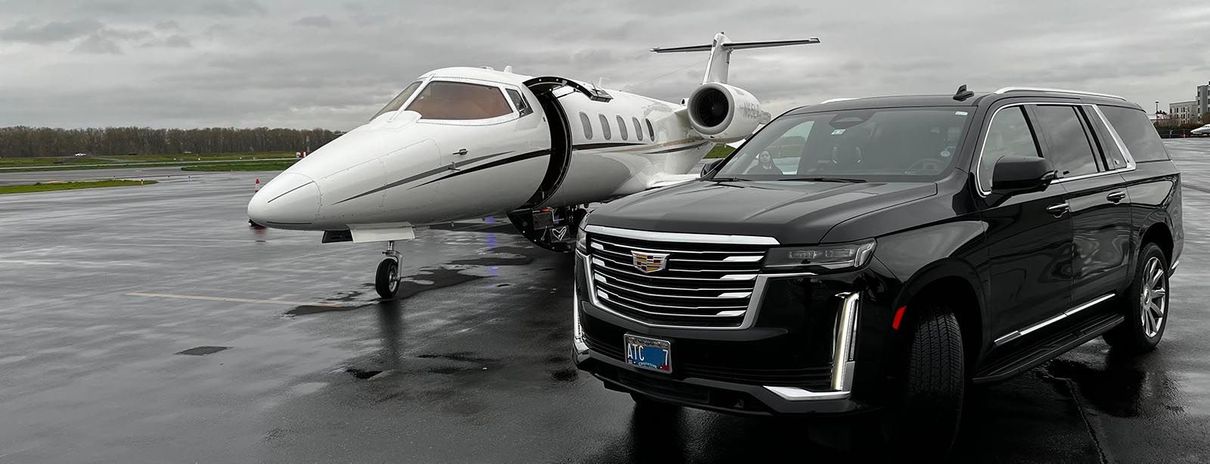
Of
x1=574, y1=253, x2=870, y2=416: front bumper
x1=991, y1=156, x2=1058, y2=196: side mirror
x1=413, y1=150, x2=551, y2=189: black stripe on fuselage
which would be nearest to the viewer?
x1=574, y1=253, x2=870, y2=416: front bumper

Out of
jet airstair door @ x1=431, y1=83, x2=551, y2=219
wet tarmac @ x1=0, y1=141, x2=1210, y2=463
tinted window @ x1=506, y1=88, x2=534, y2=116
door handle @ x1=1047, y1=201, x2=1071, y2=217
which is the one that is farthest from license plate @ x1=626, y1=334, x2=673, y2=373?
tinted window @ x1=506, y1=88, x2=534, y2=116

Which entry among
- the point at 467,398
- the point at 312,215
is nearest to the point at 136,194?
the point at 312,215

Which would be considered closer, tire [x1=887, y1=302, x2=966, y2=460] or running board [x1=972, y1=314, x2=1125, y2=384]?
tire [x1=887, y1=302, x2=966, y2=460]

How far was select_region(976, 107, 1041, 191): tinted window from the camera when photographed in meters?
5.00

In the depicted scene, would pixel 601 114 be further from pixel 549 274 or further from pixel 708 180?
pixel 708 180

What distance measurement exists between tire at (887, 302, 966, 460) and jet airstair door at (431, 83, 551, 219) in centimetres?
656

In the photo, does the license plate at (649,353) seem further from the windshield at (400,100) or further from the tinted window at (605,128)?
the tinted window at (605,128)

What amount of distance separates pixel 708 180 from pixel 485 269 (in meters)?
7.02

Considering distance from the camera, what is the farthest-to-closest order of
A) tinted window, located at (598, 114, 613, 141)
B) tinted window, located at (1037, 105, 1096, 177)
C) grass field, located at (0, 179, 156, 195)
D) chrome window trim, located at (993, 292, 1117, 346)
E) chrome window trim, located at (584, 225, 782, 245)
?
grass field, located at (0, 179, 156, 195) < tinted window, located at (598, 114, 613, 141) < tinted window, located at (1037, 105, 1096, 177) < chrome window trim, located at (993, 292, 1117, 346) < chrome window trim, located at (584, 225, 782, 245)

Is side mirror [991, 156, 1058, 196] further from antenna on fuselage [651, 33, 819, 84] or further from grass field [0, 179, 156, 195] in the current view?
grass field [0, 179, 156, 195]

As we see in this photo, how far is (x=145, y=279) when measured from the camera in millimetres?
11820

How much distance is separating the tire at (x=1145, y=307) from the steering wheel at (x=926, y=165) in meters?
2.21

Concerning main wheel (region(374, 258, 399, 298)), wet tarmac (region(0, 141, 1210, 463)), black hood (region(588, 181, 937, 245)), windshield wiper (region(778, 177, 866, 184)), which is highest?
windshield wiper (region(778, 177, 866, 184))

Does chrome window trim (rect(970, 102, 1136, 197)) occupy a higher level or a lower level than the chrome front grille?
higher
